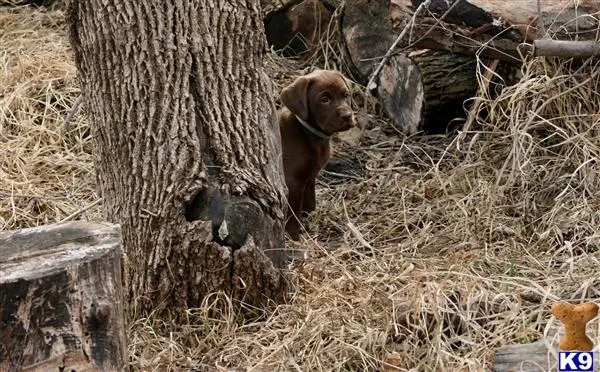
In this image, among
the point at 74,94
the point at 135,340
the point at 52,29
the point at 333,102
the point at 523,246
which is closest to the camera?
the point at 135,340

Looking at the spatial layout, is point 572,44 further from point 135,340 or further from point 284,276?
point 135,340

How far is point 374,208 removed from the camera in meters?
6.43

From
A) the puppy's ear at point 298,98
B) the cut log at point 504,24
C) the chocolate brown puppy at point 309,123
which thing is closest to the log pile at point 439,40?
the cut log at point 504,24

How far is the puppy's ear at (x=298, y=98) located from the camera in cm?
634

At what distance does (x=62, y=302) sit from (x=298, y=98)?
3.06m

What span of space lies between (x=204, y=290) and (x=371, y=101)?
3.38m

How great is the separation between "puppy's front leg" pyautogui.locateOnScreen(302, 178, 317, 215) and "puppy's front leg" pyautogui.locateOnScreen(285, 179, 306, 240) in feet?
0.28

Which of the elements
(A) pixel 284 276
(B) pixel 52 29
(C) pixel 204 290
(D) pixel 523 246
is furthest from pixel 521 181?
(B) pixel 52 29

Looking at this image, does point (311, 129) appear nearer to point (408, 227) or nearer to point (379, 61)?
point (408, 227)

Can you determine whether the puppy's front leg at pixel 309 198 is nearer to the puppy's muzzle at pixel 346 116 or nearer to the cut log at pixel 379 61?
the puppy's muzzle at pixel 346 116

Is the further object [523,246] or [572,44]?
[572,44]

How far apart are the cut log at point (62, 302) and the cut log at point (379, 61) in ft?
12.1

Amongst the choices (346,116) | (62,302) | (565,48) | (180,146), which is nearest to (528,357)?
(62,302)

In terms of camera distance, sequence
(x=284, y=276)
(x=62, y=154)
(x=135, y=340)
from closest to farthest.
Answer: (x=135, y=340), (x=284, y=276), (x=62, y=154)
